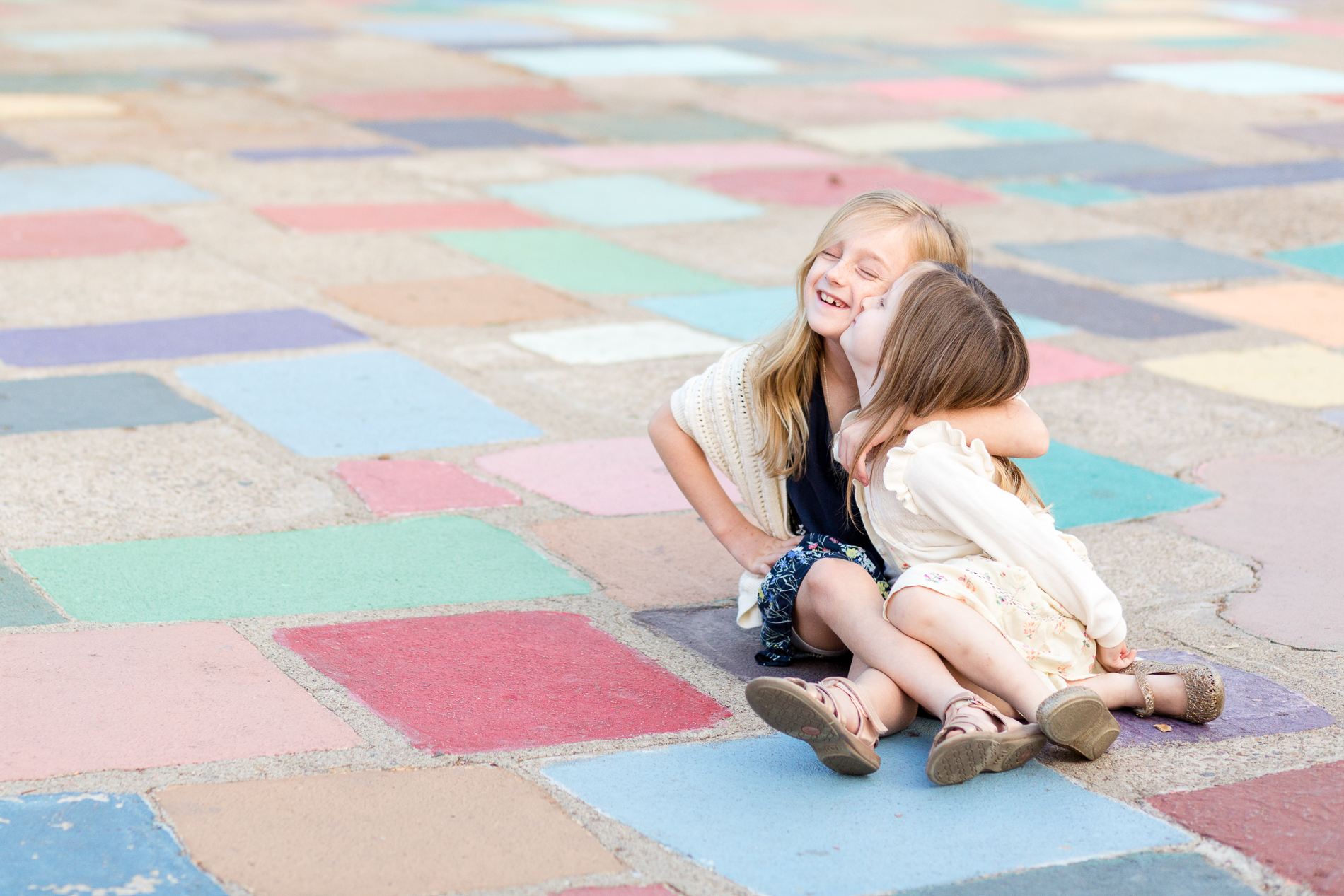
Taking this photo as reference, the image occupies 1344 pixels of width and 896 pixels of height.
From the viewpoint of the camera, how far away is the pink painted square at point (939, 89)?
9.89 meters

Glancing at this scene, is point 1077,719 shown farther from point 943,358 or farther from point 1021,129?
point 1021,129

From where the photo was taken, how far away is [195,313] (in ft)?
16.4

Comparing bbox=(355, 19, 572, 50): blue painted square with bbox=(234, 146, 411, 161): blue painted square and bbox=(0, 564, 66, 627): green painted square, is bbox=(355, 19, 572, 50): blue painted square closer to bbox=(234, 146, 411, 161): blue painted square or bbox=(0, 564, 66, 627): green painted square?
bbox=(234, 146, 411, 161): blue painted square

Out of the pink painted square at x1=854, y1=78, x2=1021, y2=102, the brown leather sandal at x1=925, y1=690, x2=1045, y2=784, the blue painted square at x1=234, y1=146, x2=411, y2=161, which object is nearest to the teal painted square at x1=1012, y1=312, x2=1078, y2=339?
the brown leather sandal at x1=925, y1=690, x2=1045, y2=784

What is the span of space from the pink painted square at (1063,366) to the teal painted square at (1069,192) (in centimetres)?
230

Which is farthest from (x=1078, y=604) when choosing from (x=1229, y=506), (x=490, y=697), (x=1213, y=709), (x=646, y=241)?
(x=646, y=241)

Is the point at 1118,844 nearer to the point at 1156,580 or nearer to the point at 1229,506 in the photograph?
the point at 1156,580

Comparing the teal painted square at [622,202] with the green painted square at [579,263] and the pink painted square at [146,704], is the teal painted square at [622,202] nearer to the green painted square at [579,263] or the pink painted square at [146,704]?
the green painted square at [579,263]

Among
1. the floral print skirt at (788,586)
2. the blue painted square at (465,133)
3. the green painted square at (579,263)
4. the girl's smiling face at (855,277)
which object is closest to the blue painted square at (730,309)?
the green painted square at (579,263)

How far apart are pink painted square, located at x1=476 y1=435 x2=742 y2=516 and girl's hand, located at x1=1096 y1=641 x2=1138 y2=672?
1.27 meters

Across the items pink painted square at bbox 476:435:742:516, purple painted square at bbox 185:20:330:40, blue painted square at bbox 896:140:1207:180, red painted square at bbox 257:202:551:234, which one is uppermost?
purple painted square at bbox 185:20:330:40

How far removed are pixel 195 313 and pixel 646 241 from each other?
1.98m

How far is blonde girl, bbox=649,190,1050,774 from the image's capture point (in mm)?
2639

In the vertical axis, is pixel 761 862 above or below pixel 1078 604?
below
